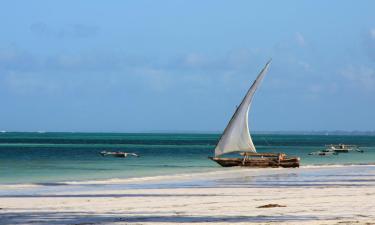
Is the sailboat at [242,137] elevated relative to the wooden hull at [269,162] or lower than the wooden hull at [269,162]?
elevated

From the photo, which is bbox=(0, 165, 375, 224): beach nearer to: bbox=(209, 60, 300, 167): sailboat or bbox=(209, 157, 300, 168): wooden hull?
bbox=(209, 157, 300, 168): wooden hull

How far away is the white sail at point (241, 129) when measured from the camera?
188ft

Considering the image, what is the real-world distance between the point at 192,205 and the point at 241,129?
1353 inches

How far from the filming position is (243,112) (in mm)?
57781

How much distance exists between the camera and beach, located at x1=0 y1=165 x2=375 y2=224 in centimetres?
1917

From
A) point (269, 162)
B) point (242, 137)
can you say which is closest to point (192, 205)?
point (269, 162)

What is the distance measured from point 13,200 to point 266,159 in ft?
106

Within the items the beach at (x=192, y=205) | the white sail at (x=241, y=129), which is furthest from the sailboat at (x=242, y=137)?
the beach at (x=192, y=205)

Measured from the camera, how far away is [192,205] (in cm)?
2333

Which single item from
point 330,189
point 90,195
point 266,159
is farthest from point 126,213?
point 266,159

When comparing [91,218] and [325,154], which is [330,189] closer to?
[91,218]

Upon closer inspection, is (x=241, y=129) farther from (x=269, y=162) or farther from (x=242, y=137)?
(x=269, y=162)

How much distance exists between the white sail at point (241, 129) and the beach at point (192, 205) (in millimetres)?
23746

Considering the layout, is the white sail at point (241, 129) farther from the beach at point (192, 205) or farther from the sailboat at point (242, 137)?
the beach at point (192, 205)
